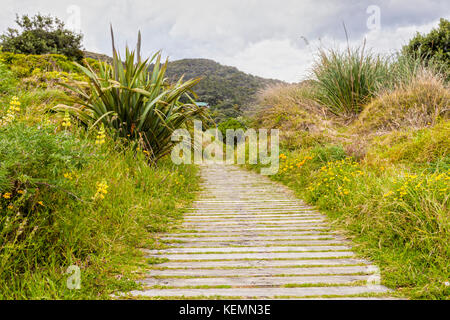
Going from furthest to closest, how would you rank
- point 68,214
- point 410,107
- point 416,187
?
point 410,107, point 416,187, point 68,214

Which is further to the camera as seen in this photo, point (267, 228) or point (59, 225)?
point (267, 228)

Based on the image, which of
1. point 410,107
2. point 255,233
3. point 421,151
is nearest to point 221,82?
point 410,107

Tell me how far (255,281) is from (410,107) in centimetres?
600

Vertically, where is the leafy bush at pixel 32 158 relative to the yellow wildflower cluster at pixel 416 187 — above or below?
above

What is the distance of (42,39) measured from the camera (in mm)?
A: 18781

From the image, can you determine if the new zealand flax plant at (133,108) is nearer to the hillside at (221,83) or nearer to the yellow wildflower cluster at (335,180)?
the yellow wildflower cluster at (335,180)

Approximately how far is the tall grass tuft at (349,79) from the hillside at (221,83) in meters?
7.53

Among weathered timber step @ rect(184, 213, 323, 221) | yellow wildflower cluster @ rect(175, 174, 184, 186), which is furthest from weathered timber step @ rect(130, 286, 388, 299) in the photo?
yellow wildflower cluster @ rect(175, 174, 184, 186)

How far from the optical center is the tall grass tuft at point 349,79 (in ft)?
27.3

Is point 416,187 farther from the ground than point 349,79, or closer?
closer

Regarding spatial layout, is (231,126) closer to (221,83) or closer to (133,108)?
(133,108)

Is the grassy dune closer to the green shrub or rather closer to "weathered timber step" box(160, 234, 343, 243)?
"weathered timber step" box(160, 234, 343, 243)

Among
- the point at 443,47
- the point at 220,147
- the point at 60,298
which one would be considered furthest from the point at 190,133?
the point at 443,47

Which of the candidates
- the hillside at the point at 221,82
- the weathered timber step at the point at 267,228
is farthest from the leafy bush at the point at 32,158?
the hillside at the point at 221,82
